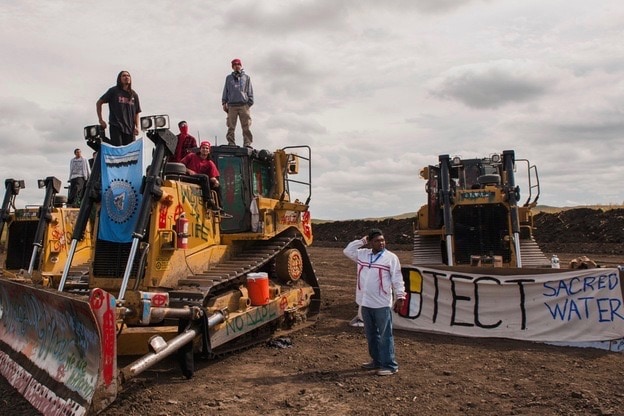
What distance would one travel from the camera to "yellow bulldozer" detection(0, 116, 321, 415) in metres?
5.52

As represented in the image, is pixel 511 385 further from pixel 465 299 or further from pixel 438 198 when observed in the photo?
pixel 438 198

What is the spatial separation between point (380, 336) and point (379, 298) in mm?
449

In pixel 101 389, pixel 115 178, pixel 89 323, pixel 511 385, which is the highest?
Result: pixel 115 178

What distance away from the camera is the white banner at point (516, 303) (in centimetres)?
830

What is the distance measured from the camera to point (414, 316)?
377 inches

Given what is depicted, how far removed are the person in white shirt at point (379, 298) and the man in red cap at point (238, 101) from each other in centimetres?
478

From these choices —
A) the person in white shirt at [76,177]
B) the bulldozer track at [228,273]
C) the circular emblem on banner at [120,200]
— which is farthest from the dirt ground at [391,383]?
the person in white shirt at [76,177]

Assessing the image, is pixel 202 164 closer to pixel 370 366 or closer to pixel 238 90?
pixel 238 90

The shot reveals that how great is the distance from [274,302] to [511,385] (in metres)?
3.49

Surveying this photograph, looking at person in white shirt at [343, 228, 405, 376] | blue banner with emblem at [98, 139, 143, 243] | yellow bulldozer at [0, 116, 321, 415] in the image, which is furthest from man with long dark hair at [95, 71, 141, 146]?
person in white shirt at [343, 228, 405, 376]

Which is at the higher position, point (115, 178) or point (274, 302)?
point (115, 178)

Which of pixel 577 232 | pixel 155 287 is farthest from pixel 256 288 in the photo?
pixel 577 232

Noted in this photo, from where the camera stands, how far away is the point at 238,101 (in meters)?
11.3

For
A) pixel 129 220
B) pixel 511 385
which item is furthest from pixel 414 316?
pixel 129 220
